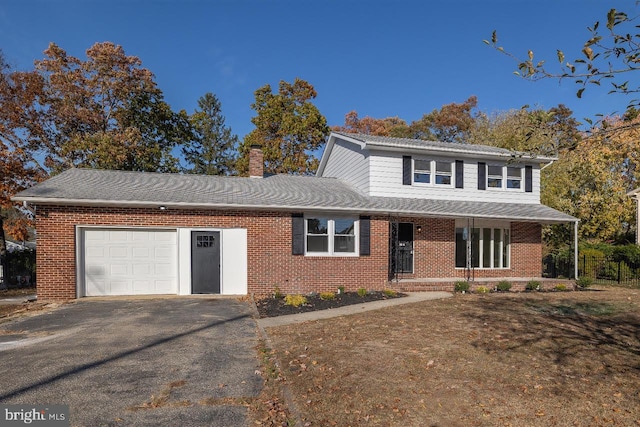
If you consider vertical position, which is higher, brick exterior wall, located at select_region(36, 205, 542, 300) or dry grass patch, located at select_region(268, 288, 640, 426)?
brick exterior wall, located at select_region(36, 205, 542, 300)

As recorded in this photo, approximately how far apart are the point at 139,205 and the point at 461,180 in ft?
41.8

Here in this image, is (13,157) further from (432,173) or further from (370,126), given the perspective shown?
(370,126)

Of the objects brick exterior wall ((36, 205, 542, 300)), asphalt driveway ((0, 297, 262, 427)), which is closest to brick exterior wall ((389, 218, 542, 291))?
brick exterior wall ((36, 205, 542, 300))

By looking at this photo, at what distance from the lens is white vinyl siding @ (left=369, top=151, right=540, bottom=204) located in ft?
51.6

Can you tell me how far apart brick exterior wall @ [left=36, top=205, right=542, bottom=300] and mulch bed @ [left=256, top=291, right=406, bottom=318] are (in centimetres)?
79

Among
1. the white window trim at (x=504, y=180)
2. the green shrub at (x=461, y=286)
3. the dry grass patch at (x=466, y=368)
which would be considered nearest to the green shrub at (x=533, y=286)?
the green shrub at (x=461, y=286)

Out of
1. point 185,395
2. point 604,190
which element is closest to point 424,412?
Result: point 185,395

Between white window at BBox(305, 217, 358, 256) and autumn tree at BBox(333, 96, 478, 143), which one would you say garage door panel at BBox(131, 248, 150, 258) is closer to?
white window at BBox(305, 217, 358, 256)

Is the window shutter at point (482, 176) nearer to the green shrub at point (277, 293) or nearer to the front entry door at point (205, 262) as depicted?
the green shrub at point (277, 293)

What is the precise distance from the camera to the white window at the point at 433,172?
1625cm

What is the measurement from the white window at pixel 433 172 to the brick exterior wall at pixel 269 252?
1.76 metres

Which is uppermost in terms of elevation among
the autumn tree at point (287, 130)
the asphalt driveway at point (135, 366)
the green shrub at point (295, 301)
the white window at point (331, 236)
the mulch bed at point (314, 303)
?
the autumn tree at point (287, 130)

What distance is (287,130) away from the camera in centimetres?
2955

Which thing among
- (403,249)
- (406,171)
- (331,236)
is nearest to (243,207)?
(331,236)
